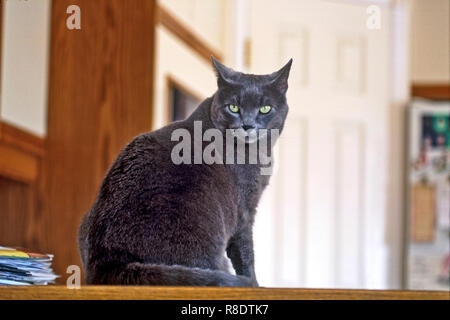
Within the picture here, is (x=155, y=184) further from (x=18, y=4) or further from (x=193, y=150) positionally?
(x=18, y=4)

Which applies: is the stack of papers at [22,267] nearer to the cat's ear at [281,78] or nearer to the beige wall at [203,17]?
the cat's ear at [281,78]

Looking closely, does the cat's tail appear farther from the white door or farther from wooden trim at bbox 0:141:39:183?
the white door

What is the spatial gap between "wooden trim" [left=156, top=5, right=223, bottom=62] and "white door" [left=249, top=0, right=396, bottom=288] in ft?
1.50

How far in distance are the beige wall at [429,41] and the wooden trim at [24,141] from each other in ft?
6.71

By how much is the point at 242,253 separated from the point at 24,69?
1.31 m

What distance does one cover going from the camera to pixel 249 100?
2.88 ft

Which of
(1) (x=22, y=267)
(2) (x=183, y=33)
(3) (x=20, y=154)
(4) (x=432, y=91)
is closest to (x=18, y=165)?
(3) (x=20, y=154)

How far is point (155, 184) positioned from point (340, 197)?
231 cm

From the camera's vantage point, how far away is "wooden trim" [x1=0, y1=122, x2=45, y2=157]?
76.8 inches

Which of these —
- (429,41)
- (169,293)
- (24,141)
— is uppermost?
(429,41)

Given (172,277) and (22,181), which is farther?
(22,181)

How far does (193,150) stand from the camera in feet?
2.94

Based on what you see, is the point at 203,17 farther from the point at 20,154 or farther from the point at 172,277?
the point at 172,277

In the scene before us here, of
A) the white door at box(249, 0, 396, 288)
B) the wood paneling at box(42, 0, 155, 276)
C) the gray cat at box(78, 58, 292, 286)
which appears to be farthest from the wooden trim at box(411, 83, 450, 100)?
the gray cat at box(78, 58, 292, 286)
